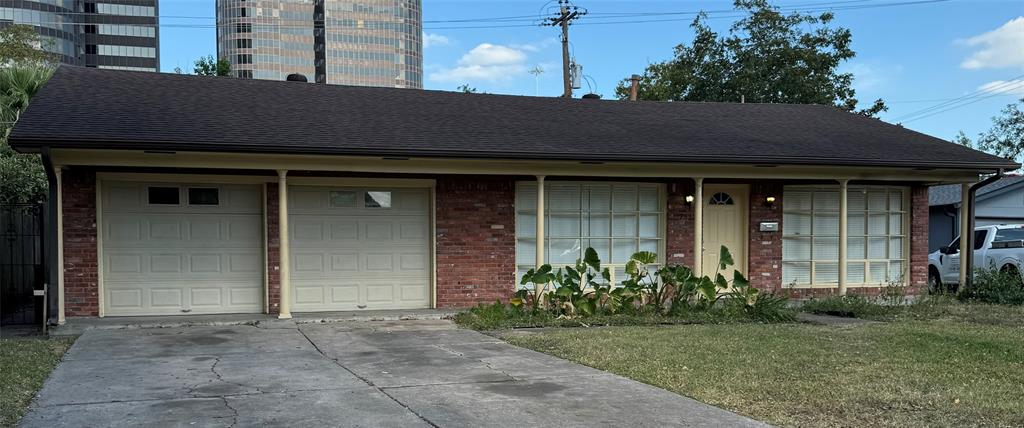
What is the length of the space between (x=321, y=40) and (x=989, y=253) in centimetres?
11190

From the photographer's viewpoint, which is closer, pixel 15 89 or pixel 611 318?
pixel 611 318

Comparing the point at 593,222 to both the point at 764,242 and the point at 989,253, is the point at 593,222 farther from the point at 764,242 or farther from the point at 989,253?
the point at 989,253

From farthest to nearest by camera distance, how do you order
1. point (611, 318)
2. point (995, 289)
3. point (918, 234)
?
point (918, 234), point (995, 289), point (611, 318)

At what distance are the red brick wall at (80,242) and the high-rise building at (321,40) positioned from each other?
10658cm

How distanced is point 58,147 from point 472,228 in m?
5.66

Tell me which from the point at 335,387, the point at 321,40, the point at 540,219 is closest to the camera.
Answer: the point at 335,387

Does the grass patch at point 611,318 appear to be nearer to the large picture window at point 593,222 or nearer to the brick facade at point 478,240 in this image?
the brick facade at point 478,240

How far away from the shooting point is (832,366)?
741 cm

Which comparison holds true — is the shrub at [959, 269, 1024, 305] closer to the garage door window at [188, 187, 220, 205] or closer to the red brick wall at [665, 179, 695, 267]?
the red brick wall at [665, 179, 695, 267]

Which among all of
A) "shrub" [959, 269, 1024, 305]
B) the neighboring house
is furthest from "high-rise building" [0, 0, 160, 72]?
"shrub" [959, 269, 1024, 305]

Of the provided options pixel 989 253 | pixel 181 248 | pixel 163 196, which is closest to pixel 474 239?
pixel 181 248

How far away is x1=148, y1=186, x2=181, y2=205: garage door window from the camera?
36.2ft

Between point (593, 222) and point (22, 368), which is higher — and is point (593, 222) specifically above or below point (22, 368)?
above

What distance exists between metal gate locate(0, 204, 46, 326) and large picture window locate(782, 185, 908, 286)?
1171 centimetres
